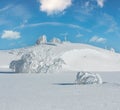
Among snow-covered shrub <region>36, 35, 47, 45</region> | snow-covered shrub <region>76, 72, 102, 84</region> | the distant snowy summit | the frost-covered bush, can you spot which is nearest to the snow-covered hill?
the distant snowy summit

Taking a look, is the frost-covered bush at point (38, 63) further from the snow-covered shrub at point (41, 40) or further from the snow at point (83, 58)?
the snow-covered shrub at point (41, 40)

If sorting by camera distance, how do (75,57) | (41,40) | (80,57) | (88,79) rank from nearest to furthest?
(88,79)
(75,57)
(80,57)
(41,40)

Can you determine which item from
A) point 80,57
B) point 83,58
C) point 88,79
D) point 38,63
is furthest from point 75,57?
point 88,79

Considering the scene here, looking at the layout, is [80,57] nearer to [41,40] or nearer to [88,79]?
[41,40]

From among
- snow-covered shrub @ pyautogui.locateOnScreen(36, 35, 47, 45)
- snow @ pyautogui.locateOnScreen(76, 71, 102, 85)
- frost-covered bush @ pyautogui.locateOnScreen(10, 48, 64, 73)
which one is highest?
snow-covered shrub @ pyautogui.locateOnScreen(36, 35, 47, 45)

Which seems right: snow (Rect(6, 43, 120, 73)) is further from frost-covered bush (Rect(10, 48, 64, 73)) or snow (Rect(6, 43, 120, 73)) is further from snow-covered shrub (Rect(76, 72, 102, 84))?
snow-covered shrub (Rect(76, 72, 102, 84))

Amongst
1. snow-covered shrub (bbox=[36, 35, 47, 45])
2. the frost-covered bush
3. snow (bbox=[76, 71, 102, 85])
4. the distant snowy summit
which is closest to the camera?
snow (bbox=[76, 71, 102, 85])

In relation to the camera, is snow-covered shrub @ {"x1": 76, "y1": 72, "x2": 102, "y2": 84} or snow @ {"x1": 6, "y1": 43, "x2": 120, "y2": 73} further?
snow @ {"x1": 6, "y1": 43, "x2": 120, "y2": 73}

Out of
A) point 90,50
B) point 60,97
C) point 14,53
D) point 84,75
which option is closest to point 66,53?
point 90,50

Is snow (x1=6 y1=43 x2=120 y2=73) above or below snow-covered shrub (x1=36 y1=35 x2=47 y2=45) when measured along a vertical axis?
below

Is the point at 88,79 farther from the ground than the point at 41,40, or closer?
closer

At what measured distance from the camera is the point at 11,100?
19906 mm

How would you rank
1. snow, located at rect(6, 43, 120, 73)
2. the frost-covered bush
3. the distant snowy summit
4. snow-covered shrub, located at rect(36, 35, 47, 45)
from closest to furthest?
the frost-covered bush < the distant snowy summit < snow, located at rect(6, 43, 120, 73) < snow-covered shrub, located at rect(36, 35, 47, 45)

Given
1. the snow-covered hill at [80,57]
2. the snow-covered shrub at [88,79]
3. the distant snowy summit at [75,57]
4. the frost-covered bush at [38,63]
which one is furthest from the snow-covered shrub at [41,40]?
the snow-covered shrub at [88,79]
